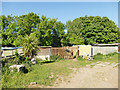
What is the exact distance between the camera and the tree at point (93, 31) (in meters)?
25.5

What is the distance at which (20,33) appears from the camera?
938 inches

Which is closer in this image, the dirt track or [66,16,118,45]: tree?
the dirt track

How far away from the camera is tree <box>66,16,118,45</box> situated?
25531 millimetres

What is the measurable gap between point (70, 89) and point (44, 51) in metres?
13.0

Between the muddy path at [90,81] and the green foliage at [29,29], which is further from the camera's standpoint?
the green foliage at [29,29]

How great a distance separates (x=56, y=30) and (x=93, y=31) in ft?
28.4

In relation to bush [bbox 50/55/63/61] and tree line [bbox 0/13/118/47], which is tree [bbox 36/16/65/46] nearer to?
tree line [bbox 0/13/118/47]

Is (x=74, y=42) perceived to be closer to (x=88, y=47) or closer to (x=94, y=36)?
(x=94, y=36)

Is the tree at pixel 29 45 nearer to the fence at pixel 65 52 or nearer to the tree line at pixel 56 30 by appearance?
the fence at pixel 65 52

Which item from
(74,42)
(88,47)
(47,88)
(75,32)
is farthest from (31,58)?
(75,32)

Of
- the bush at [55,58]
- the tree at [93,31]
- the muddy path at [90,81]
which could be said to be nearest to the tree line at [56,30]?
the tree at [93,31]

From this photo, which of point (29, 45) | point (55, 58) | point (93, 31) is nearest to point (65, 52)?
point (55, 58)

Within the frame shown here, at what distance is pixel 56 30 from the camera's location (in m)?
25.8

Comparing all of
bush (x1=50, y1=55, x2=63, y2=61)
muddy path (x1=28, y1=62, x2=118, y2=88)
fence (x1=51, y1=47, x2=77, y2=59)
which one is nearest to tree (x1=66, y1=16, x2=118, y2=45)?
fence (x1=51, y1=47, x2=77, y2=59)
